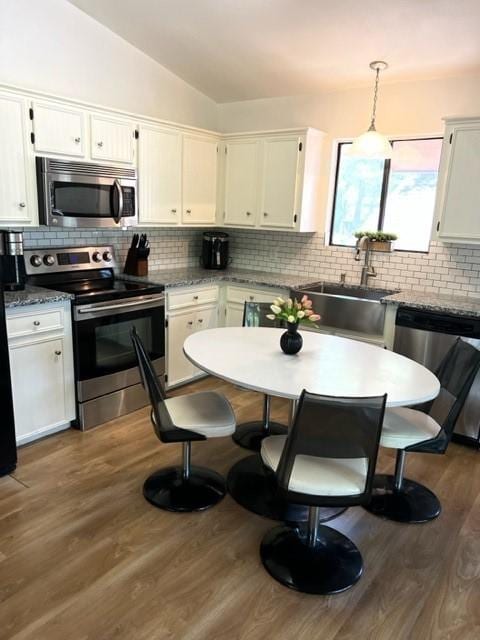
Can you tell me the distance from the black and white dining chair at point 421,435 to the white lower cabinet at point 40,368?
208 centimetres

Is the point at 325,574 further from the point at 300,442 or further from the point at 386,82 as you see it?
the point at 386,82

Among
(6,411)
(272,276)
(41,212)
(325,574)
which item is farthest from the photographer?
(272,276)

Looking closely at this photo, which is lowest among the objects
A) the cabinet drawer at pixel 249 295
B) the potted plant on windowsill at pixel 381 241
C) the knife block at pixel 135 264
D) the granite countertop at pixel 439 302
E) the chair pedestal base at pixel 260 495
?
the chair pedestal base at pixel 260 495

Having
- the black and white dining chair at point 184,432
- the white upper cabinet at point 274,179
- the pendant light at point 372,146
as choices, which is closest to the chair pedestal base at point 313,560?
the black and white dining chair at point 184,432

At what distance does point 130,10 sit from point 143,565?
353cm

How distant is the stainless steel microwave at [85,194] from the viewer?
3120 millimetres

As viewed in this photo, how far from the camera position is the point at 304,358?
2480 millimetres

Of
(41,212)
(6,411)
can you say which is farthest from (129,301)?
(6,411)

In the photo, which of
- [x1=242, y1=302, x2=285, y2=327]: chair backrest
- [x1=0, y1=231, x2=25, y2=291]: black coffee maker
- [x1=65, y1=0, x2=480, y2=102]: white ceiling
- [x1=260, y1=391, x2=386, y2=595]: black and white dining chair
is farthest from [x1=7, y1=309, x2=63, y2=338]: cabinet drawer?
[x1=65, y1=0, x2=480, y2=102]: white ceiling

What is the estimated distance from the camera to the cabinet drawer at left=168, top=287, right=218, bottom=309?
154 inches

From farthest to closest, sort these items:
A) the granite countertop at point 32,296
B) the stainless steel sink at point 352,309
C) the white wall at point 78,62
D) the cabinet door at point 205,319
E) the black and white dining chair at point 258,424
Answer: the cabinet door at point 205,319
the stainless steel sink at point 352,309
the black and white dining chair at point 258,424
the white wall at point 78,62
the granite countertop at point 32,296

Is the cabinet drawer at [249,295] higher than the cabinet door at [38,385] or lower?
higher

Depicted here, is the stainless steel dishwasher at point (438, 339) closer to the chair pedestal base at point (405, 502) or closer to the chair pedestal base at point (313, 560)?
the chair pedestal base at point (405, 502)

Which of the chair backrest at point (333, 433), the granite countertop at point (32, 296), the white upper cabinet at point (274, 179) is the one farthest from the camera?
the white upper cabinet at point (274, 179)
